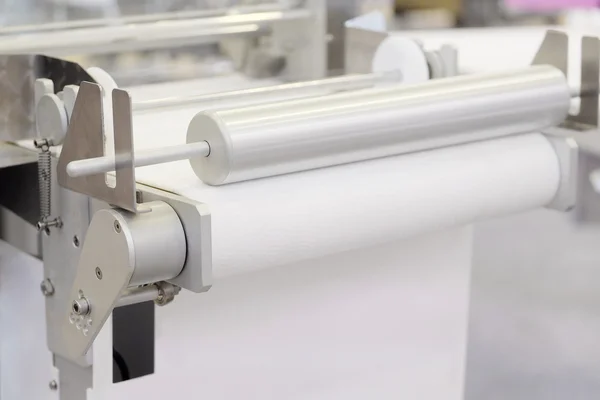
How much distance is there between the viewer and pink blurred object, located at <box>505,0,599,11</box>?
74.1 inches

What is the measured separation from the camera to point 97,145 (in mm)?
526

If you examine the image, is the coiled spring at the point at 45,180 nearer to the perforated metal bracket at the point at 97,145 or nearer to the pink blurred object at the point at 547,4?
the perforated metal bracket at the point at 97,145

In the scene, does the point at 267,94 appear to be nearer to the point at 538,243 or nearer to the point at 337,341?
the point at 337,341

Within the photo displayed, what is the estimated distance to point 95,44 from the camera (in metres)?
0.80

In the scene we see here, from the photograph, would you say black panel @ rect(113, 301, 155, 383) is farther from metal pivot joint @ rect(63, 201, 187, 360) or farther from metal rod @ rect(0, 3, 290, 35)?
metal rod @ rect(0, 3, 290, 35)

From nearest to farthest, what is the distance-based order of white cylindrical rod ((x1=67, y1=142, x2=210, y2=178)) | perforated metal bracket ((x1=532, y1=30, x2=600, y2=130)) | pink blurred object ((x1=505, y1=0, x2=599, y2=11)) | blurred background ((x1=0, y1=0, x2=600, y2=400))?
white cylindrical rod ((x1=67, y1=142, x2=210, y2=178))
perforated metal bracket ((x1=532, y1=30, x2=600, y2=130))
blurred background ((x1=0, y1=0, x2=600, y2=400))
pink blurred object ((x1=505, y1=0, x2=599, y2=11))

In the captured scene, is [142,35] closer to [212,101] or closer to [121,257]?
[212,101]

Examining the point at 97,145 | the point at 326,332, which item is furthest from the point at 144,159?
the point at 326,332

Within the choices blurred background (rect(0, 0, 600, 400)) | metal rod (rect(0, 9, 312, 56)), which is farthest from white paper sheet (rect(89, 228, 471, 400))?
blurred background (rect(0, 0, 600, 400))

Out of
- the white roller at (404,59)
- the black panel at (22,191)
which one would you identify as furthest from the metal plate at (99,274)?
the white roller at (404,59)

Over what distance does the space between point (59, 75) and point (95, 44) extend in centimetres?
16

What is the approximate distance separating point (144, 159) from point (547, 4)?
5.48ft

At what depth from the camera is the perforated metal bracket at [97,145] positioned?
0.50 m

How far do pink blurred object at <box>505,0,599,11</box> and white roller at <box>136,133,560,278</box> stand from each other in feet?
4.16
